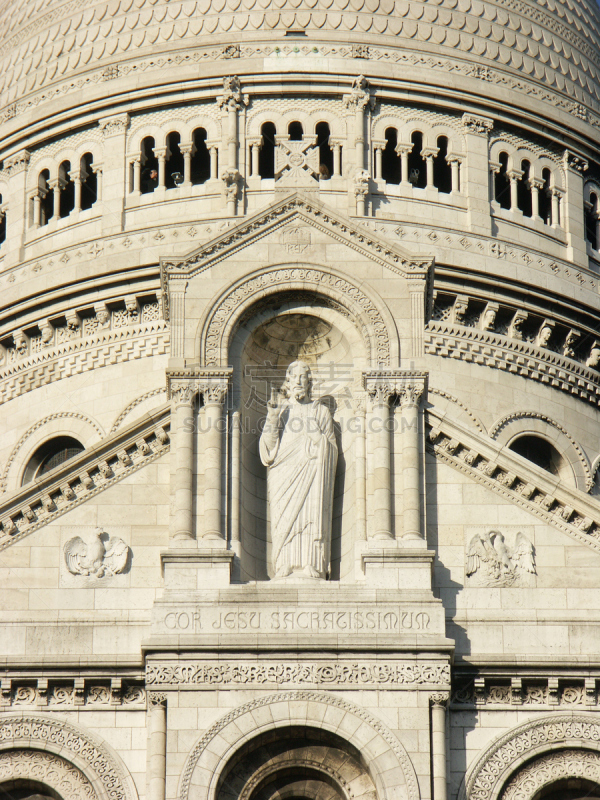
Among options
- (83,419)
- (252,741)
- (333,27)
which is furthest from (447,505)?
(333,27)

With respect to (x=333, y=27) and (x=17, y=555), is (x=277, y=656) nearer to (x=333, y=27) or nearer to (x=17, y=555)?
(x=17, y=555)

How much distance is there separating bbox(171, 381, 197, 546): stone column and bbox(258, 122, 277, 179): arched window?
16.3 meters

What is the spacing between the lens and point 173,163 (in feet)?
176

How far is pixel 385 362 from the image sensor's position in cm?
3741

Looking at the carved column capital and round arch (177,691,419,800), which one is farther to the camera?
the carved column capital

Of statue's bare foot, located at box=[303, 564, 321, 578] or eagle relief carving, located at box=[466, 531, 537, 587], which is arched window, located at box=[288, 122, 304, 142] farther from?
statue's bare foot, located at box=[303, 564, 321, 578]

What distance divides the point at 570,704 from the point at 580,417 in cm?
1849

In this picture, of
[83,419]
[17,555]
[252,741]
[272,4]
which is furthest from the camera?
[272,4]

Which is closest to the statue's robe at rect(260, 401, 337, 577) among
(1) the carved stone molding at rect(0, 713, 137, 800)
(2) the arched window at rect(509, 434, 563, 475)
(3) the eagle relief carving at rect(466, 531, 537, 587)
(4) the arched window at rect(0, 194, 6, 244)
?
(3) the eagle relief carving at rect(466, 531, 537, 587)

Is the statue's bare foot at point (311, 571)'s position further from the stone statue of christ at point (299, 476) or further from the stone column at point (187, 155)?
the stone column at point (187, 155)

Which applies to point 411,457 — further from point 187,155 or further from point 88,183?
point 88,183

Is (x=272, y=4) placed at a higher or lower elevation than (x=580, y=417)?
higher

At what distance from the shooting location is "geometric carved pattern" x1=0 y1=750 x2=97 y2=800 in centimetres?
3431

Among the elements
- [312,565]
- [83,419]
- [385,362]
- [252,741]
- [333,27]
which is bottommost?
[252,741]
